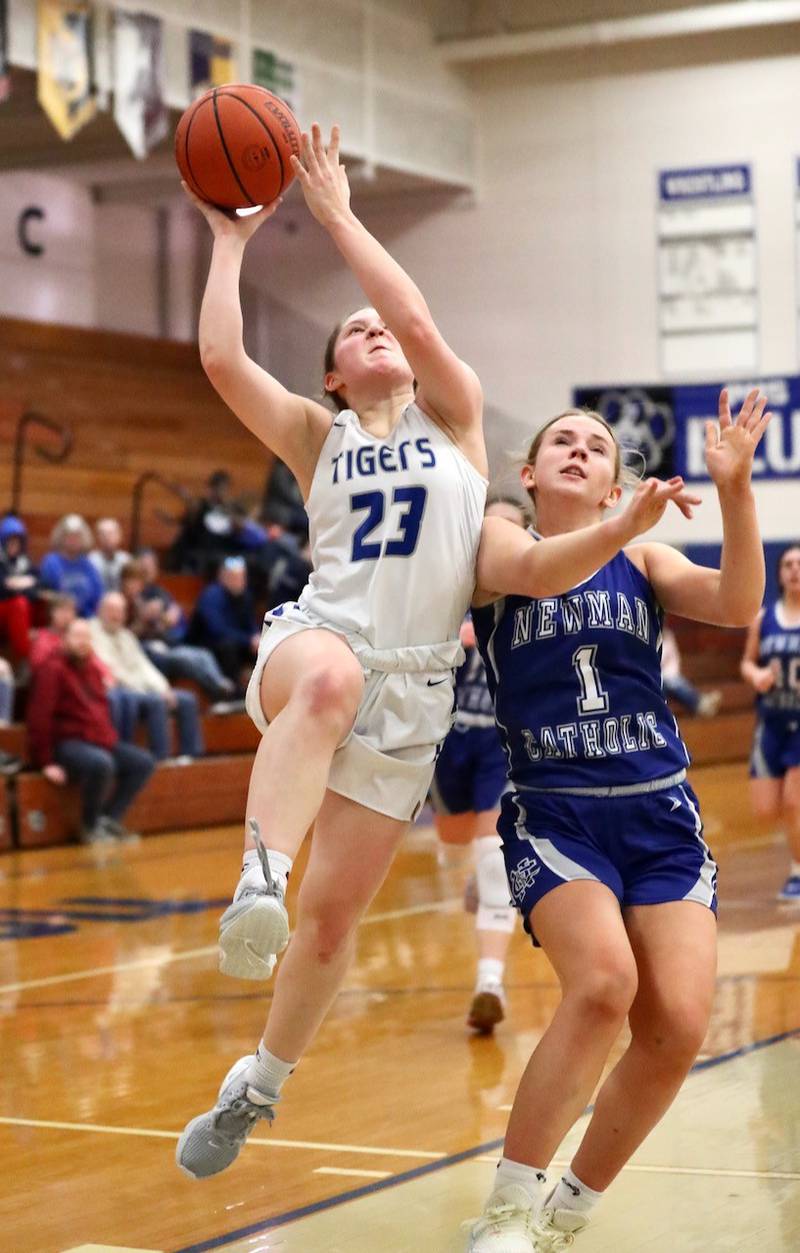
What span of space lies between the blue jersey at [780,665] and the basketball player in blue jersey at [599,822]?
5224mm

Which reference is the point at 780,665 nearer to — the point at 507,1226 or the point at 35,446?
the point at 507,1226

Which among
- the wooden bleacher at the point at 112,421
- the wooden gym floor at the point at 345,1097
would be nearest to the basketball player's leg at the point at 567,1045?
the wooden gym floor at the point at 345,1097

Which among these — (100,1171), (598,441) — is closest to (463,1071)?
(100,1171)

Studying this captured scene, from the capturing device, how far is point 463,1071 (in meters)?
A: 5.49

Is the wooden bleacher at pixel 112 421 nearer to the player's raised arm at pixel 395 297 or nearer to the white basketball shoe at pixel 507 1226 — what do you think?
the player's raised arm at pixel 395 297

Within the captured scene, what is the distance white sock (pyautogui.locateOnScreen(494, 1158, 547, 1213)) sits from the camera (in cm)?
341

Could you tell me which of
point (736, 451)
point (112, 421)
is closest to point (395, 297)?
point (736, 451)

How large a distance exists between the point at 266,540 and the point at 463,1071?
970 cm

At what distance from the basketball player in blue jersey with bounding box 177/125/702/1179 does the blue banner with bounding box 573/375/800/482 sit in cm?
1346

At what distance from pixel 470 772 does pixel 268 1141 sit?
2145 mm

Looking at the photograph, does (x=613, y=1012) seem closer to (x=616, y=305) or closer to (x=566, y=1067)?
(x=566, y=1067)

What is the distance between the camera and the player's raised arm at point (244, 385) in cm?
393

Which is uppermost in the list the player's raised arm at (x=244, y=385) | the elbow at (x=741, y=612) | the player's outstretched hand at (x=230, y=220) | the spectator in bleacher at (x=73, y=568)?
the player's outstretched hand at (x=230, y=220)

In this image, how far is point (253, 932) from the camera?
132 inches
